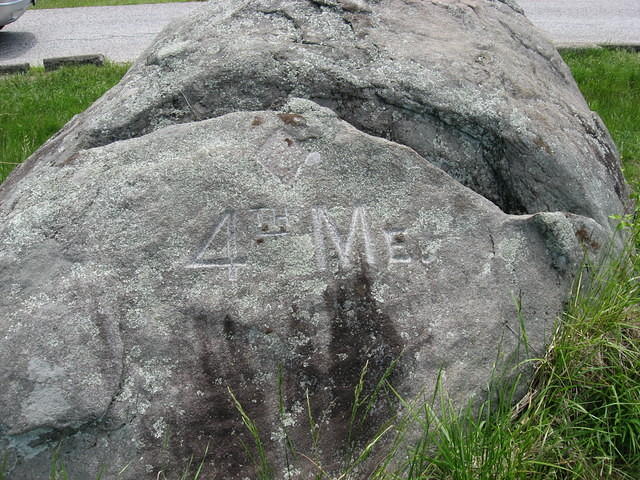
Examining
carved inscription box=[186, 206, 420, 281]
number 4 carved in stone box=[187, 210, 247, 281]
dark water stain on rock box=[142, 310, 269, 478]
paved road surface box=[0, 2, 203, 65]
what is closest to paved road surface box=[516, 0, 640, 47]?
paved road surface box=[0, 2, 203, 65]

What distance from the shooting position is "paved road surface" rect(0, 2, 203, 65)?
8.30 meters

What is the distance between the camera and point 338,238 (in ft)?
7.96

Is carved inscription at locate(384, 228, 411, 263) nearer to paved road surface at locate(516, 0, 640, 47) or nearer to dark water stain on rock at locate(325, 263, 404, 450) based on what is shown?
dark water stain on rock at locate(325, 263, 404, 450)

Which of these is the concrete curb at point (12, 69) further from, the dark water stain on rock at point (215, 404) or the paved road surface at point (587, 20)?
the dark water stain on rock at point (215, 404)

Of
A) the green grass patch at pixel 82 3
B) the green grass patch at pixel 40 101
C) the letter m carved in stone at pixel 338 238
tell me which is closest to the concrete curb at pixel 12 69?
the green grass patch at pixel 40 101

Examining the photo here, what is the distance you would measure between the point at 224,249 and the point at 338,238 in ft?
1.28

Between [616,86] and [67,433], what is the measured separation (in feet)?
18.2

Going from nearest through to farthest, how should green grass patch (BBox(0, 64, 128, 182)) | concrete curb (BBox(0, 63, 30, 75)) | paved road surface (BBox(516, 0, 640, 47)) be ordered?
green grass patch (BBox(0, 64, 128, 182)) < concrete curb (BBox(0, 63, 30, 75)) < paved road surface (BBox(516, 0, 640, 47))

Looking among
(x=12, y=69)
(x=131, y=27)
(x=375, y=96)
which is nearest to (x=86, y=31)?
(x=131, y=27)

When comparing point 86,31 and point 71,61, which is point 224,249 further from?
point 86,31

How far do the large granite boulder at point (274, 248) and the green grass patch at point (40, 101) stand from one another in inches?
84.1

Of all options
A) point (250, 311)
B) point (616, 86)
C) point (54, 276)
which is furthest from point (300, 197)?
point (616, 86)

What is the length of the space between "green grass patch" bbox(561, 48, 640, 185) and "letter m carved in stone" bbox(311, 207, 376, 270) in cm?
279

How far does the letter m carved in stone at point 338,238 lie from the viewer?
2.41 meters
